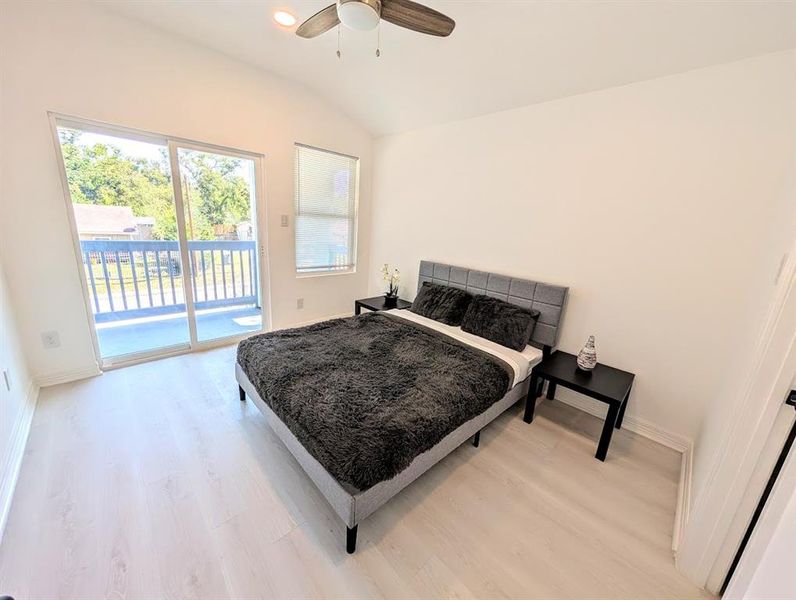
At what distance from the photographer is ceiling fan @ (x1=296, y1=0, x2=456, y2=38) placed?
4.46 ft

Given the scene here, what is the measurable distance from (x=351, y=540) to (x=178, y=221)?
2.98m

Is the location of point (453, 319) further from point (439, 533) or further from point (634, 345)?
point (439, 533)

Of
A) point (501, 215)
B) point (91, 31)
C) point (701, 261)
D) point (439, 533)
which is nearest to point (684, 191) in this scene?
point (701, 261)

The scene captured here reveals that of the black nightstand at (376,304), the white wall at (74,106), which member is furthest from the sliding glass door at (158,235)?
the black nightstand at (376,304)

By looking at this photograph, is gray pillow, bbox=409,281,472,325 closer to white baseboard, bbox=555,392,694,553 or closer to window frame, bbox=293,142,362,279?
white baseboard, bbox=555,392,694,553

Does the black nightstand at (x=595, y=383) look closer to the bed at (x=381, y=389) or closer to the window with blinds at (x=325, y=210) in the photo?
the bed at (x=381, y=389)

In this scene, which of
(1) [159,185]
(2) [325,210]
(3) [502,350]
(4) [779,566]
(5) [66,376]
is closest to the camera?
(4) [779,566]

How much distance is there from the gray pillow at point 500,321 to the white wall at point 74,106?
257 centimetres

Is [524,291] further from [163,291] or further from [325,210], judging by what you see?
[163,291]

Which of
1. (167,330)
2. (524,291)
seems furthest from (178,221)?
(524,291)

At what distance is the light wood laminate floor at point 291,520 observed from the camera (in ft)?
4.24

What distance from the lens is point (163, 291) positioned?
385 cm

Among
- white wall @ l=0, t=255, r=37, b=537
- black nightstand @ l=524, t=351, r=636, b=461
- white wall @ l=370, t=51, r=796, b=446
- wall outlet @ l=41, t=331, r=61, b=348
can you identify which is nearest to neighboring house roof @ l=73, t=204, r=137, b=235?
white wall @ l=0, t=255, r=37, b=537

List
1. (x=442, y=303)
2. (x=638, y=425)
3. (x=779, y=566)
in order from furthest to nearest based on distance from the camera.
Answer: (x=442, y=303) < (x=638, y=425) < (x=779, y=566)
